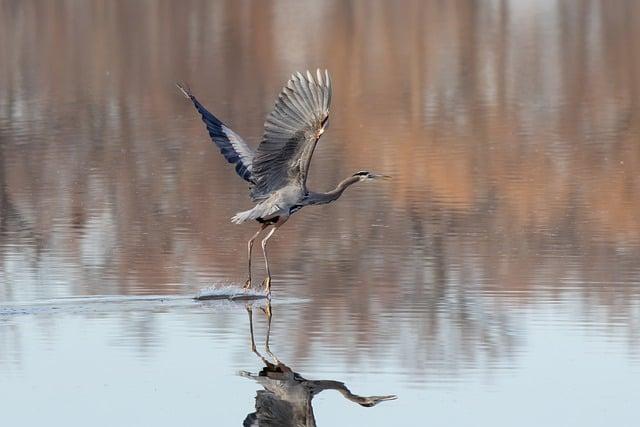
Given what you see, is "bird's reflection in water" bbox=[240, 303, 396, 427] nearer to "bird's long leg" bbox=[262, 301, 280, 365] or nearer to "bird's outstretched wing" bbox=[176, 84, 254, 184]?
"bird's long leg" bbox=[262, 301, 280, 365]

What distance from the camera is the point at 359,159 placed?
18.2 m

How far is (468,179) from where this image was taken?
54.4ft

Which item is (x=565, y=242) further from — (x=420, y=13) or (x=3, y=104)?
(x=420, y=13)

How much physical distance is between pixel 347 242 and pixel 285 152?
2.23 m

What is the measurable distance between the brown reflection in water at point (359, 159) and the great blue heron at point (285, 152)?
1.86ft

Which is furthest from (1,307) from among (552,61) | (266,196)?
(552,61)

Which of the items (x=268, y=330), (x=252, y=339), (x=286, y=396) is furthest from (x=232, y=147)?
(x=286, y=396)

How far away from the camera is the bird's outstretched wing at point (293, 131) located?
10.7 m

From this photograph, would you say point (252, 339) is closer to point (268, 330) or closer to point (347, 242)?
point (268, 330)

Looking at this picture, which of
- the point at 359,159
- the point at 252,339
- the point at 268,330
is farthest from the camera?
the point at 359,159

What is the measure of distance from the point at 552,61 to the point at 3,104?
999 cm

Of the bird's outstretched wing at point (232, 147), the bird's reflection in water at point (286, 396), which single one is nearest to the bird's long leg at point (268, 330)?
the bird's reflection in water at point (286, 396)

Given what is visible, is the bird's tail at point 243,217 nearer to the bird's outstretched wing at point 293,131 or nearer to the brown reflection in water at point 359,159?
the bird's outstretched wing at point 293,131

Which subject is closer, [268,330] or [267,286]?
[268,330]
